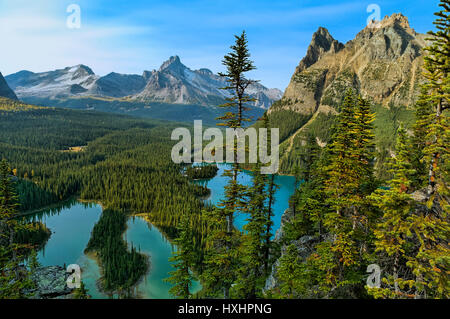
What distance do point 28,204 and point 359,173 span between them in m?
125

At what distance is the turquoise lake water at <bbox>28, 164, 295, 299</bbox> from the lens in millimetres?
51469

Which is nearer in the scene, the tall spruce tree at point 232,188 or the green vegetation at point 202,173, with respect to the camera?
the tall spruce tree at point 232,188

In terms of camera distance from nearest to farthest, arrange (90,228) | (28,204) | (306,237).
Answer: (306,237) → (90,228) → (28,204)

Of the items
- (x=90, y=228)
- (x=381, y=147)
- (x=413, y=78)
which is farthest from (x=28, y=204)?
(x=413, y=78)

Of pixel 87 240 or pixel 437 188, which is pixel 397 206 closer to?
pixel 437 188

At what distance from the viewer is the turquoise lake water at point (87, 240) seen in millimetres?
51469

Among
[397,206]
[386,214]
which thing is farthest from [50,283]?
[397,206]

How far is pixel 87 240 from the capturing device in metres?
74.7

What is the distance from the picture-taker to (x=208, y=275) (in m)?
19.1

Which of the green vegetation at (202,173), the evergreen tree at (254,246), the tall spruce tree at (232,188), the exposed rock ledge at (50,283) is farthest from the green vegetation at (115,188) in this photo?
the tall spruce tree at (232,188)

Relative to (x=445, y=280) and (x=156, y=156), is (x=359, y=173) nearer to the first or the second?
→ (x=445, y=280)

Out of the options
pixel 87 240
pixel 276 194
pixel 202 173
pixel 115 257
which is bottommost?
pixel 87 240

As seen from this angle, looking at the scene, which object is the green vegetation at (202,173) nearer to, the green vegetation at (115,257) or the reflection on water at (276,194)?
the reflection on water at (276,194)

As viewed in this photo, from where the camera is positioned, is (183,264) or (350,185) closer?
(350,185)
